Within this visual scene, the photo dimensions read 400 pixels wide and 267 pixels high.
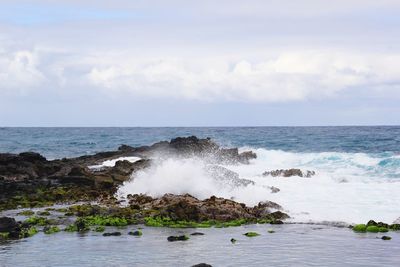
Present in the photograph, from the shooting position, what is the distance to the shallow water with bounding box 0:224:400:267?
59.3ft

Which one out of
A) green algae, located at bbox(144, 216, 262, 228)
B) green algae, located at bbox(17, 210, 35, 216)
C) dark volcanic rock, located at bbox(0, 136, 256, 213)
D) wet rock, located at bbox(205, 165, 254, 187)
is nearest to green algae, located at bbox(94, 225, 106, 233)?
green algae, located at bbox(144, 216, 262, 228)

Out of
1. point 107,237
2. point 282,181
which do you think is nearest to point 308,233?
point 107,237

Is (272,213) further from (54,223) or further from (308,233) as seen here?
(54,223)

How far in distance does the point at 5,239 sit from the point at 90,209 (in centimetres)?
641

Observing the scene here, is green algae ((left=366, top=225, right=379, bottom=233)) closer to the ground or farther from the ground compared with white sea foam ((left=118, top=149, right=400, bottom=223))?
closer to the ground

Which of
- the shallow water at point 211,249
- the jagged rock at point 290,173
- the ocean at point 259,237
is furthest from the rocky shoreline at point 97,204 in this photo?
the shallow water at point 211,249

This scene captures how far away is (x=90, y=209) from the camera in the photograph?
2794cm

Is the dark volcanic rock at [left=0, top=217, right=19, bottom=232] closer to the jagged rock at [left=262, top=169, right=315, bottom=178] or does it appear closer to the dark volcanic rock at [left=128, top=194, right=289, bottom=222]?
the dark volcanic rock at [left=128, top=194, right=289, bottom=222]

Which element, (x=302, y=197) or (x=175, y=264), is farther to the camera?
(x=302, y=197)

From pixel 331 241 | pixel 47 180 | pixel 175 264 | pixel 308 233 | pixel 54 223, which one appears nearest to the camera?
pixel 175 264

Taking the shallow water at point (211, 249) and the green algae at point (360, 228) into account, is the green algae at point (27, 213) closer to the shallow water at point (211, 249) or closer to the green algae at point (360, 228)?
the shallow water at point (211, 249)

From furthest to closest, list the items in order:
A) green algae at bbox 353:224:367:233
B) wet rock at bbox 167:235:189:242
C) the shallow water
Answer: green algae at bbox 353:224:367:233 → wet rock at bbox 167:235:189:242 → the shallow water

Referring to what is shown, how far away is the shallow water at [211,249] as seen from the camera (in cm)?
1808

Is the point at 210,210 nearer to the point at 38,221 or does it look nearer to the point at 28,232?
the point at 38,221
